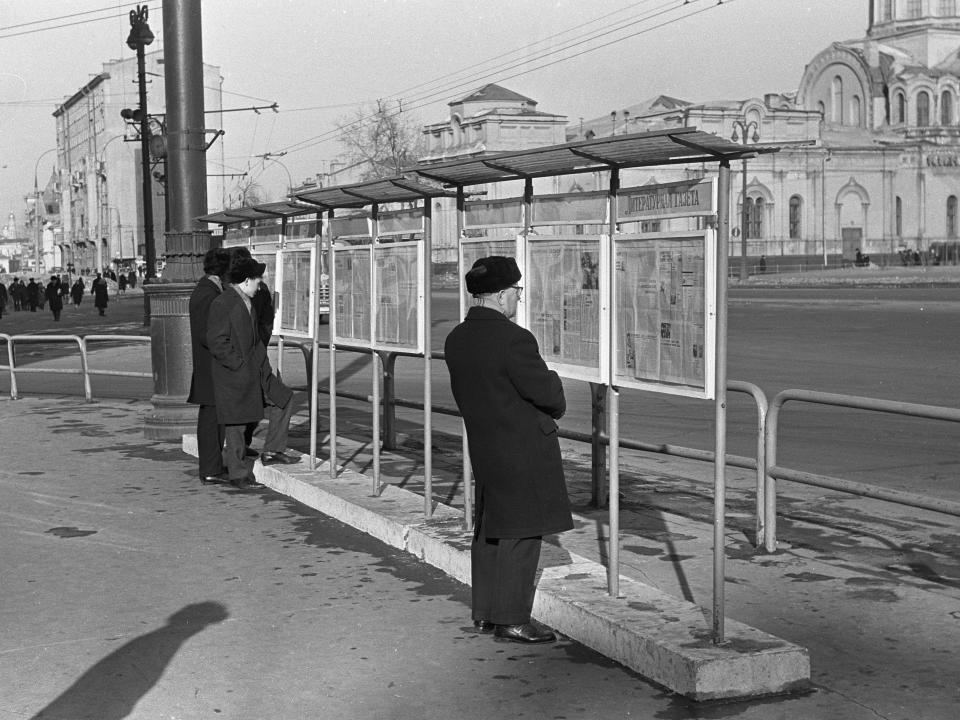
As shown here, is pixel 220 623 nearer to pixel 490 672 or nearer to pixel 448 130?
pixel 490 672

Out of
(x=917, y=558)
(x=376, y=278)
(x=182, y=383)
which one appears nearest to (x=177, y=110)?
(x=182, y=383)

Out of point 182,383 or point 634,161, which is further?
point 182,383

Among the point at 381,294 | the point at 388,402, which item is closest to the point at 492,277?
the point at 381,294

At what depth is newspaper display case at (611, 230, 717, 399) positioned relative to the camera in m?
5.89

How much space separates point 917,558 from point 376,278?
4.00 metres

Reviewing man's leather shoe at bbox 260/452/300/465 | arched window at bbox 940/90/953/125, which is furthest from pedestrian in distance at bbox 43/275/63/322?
arched window at bbox 940/90/953/125

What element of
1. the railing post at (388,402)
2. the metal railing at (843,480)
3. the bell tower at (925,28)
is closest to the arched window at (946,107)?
the bell tower at (925,28)

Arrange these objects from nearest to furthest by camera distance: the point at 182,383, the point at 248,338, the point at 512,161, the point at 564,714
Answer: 1. the point at 564,714
2. the point at 512,161
3. the point at 248,338
4. the point at 182,383

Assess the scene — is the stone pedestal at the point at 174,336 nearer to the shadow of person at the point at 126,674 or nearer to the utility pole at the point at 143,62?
the shadow of person at the point at 126,674

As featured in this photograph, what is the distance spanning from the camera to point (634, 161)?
6660mm

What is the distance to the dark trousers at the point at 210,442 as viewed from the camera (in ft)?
36.4

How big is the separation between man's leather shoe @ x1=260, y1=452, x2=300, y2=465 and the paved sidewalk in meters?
0.52

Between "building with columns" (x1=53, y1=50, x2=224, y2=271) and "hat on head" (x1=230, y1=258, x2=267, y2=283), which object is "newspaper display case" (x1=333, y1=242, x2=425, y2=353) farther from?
"building with columns" (x1=53, y1=50, x2=224, y2=271)

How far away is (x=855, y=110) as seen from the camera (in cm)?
12162
